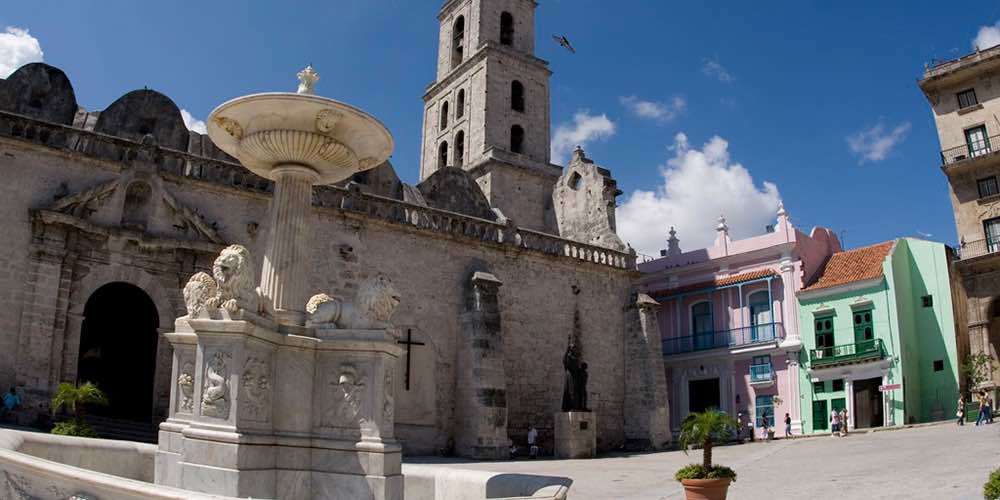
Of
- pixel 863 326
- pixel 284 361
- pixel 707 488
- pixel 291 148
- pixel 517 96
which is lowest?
pixel 707 488

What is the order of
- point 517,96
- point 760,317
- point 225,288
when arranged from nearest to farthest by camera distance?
point 225,288
point 760,317
point 517,96

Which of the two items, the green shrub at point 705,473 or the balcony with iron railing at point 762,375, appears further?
the balcony with iron railing at point 762,375

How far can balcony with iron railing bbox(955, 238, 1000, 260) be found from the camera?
27.0 metres

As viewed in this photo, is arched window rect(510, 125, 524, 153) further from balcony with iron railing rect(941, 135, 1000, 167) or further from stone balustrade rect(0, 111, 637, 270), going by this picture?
balcony with iron railing rect(941, 135, 1000, 167)

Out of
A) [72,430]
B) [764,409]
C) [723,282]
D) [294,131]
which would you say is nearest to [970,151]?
→ [723,282]

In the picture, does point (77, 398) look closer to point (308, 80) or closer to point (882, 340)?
point (308, 80)

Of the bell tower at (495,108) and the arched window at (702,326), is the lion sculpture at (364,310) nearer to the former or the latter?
the bell tower at (495,108)

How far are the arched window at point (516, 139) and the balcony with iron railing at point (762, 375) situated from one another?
479 inches

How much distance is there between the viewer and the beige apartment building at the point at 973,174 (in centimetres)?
2628

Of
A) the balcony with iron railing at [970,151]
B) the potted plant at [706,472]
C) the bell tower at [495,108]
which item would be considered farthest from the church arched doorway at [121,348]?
the balcony with iron railing at [970,151]

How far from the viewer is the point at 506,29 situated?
1305 inches

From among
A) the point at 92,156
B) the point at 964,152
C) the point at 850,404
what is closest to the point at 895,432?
the point at 850,404

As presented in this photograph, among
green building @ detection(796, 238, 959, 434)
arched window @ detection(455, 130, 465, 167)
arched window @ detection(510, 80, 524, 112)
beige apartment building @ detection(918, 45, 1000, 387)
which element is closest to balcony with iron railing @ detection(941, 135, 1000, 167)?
beige apartment building @ detection(918, 45, 1000, 387)

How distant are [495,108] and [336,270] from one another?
1413 centimetres
